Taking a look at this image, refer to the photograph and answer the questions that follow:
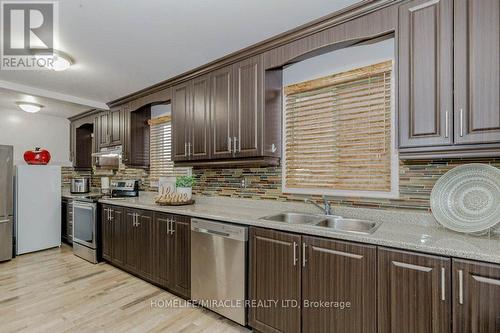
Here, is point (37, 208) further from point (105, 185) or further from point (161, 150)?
point (161, 150)

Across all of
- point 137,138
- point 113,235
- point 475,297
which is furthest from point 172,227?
point 475,297

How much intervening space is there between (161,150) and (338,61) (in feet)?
8.71

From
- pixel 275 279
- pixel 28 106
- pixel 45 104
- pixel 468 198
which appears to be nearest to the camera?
pixel 468 198

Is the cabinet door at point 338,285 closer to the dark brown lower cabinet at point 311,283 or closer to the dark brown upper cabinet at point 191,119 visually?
the dark brown lower cabinet at point 311,283

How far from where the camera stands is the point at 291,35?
2.19 m

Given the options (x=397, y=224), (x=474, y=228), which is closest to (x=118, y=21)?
(x=397, y=224)

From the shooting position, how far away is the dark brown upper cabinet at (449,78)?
55.6 inches

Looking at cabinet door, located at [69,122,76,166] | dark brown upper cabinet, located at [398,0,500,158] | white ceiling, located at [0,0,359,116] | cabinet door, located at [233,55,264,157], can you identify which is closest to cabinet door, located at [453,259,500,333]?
dark brown upper cabinet, located at [398,0,500,158]

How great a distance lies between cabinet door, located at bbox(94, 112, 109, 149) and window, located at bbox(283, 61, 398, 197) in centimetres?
318

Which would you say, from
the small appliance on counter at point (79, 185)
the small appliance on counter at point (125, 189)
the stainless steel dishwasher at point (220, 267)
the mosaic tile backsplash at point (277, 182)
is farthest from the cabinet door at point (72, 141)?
the stainless steel dishwasher at point (220, 267)

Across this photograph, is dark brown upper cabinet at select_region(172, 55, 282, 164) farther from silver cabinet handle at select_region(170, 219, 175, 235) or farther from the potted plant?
silver cabinet handle at select_region(170, 219, 175, 235)

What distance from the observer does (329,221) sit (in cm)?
219

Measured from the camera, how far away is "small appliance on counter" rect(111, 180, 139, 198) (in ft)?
12.9

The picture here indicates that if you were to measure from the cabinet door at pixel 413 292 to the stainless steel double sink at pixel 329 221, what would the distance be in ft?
1.66
